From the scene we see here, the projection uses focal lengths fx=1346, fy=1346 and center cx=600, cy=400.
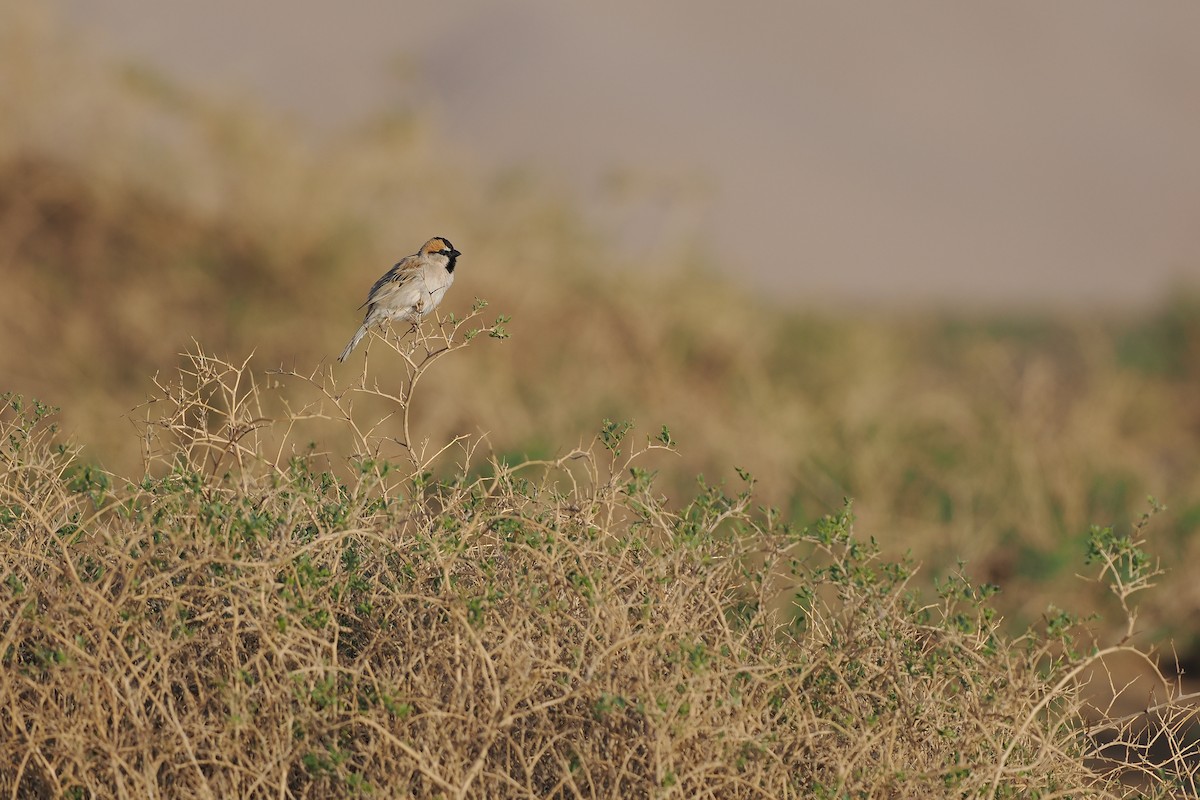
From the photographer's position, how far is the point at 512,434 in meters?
9.30

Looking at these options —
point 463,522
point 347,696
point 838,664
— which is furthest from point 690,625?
point 347,696

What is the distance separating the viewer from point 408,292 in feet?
14.4

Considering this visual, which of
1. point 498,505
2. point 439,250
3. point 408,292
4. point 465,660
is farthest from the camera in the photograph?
point 439,250

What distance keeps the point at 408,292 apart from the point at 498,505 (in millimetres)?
1245

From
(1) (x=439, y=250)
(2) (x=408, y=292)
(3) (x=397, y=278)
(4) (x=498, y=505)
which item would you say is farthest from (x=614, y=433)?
(1) (x=439, y=250)

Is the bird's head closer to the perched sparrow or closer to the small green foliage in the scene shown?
the perched sparrow

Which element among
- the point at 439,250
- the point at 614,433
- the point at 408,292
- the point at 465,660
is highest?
the point at 439,250

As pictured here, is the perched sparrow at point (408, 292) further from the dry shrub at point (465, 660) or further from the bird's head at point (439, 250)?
the dry shrub at point (465, 660)

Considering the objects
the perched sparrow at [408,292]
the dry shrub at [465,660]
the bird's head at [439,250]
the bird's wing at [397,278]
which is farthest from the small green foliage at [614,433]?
the bird's head at [439,250]

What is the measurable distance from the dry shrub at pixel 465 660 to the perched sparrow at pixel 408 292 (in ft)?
3.56

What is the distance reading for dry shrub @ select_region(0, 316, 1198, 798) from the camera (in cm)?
284

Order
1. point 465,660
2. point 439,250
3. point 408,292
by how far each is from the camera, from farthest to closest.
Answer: point 439,250 → point 408,292 → point 465,660

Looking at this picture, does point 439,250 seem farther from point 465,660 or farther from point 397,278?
point 465,660

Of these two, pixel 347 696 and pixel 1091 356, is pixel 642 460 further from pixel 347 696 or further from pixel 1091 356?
pixel 347 696
